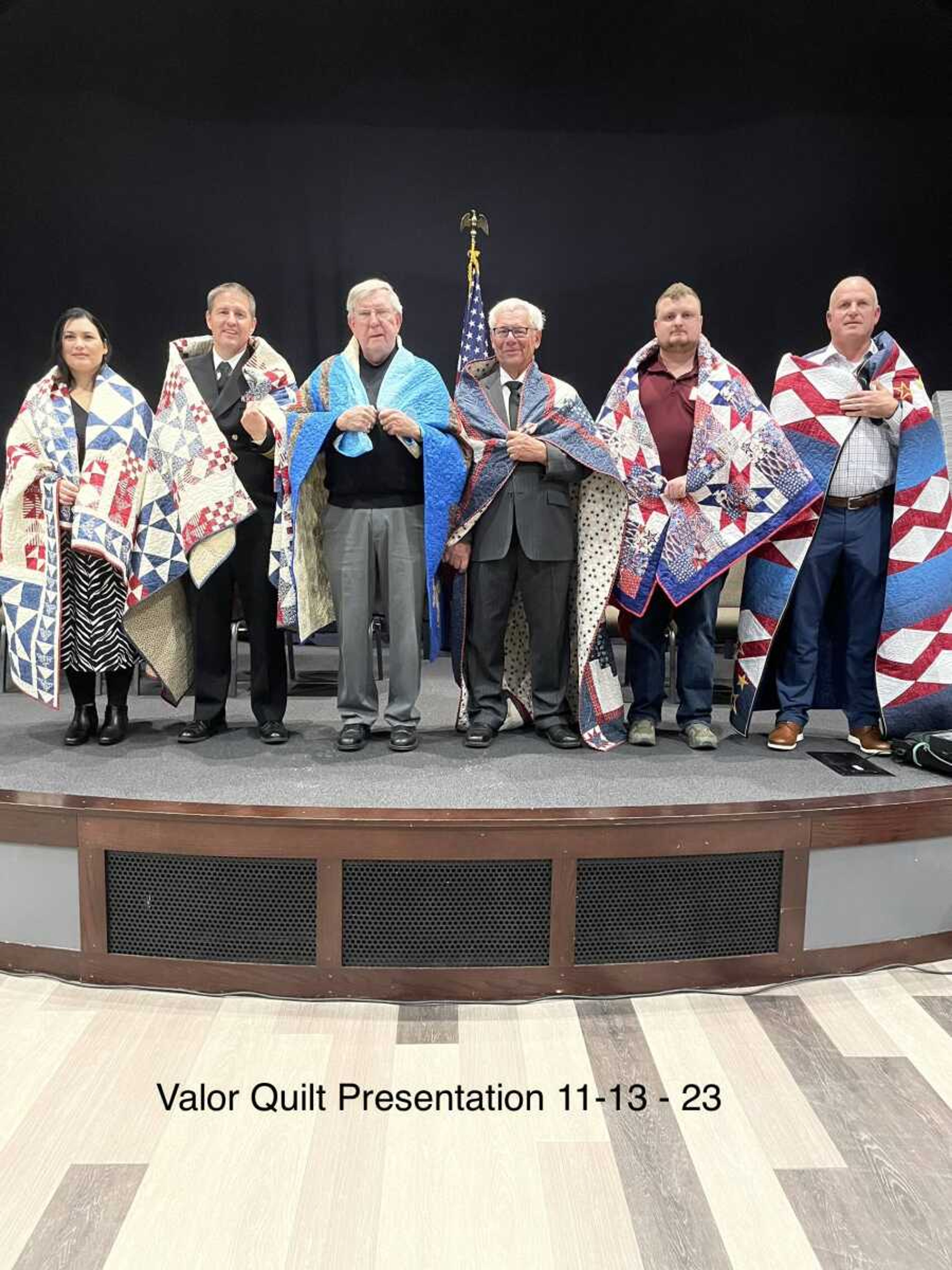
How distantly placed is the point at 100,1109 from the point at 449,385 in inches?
196

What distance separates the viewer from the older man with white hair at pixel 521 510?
2.87 meters

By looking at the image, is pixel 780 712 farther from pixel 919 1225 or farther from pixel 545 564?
pixel 919 1225

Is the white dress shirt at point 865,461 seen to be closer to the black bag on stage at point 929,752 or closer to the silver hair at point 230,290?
the black bag on stage at point 929,752

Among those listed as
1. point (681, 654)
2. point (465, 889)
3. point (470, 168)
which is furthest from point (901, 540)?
point (470, 168)

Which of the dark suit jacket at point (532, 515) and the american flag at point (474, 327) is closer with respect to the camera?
the dark suit jacket at point (532, 515)

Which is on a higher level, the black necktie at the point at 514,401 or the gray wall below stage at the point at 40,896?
the black necktie at the point at 514,401

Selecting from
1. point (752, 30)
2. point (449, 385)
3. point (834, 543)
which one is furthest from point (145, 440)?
point (752, 30)

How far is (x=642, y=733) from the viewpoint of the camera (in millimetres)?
3004

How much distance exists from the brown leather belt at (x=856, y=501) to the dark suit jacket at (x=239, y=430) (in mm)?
1690

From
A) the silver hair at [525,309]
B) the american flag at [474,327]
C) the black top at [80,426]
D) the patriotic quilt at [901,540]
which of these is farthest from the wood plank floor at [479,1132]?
the american flag at [474,327]

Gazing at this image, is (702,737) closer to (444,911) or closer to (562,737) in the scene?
(562,737)

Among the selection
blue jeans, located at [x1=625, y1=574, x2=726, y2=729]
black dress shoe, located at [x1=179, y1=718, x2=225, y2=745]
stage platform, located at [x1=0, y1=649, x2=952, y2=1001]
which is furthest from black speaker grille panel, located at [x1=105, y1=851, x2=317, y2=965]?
blue jeans, located at [x1=625, y1=574, x2=726, y2=729]

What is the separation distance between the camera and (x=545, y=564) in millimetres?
2928

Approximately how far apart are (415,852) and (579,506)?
1.28 m
